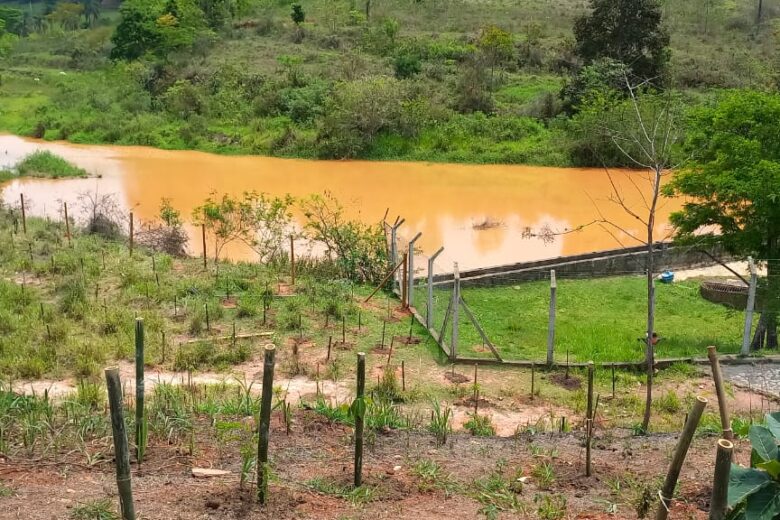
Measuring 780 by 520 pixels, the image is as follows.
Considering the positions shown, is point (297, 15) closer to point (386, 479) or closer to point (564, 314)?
point (564, 314)

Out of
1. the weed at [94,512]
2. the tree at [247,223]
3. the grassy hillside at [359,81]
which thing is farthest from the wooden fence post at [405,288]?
the grassy hillside at [359,81]

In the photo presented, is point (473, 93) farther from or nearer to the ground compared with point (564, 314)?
farther from the ground

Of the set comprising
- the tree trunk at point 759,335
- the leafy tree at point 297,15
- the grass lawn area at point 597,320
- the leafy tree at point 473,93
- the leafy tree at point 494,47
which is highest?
the leafy tree at point 297,15

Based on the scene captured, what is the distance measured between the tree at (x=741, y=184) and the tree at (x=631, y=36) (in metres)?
20.0

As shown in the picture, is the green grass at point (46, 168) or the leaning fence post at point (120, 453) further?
the green grass at point (46, 168)

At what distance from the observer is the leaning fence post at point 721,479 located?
3281 mm

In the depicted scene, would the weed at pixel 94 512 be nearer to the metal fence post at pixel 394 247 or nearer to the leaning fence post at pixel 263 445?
the leaning fence post at pixel 263 445

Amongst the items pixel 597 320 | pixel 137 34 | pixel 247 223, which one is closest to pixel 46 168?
pixel 247 223


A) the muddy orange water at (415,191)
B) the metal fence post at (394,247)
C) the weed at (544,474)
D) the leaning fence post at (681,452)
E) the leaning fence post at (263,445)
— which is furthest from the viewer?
the muddy orange water at (415,191)

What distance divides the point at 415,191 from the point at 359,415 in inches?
783

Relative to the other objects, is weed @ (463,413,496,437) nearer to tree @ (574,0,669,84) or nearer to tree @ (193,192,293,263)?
tree @ (193,192,293,263)

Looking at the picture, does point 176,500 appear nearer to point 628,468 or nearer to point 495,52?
point 628,468

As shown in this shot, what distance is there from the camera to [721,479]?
338 centimetres

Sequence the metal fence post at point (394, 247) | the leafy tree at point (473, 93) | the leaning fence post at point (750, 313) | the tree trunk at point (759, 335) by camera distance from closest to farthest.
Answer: the leaning fence post at point (750, 313)
the tree trunk at point (759, 335)
the metal fence post at point (394, 247)
the leafy tree at point (473, 93)
